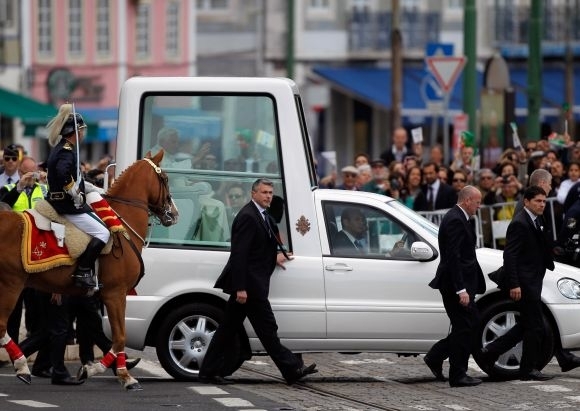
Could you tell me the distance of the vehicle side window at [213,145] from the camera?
1783 centimetres

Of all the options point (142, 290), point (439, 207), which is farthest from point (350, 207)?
point (439, 207)

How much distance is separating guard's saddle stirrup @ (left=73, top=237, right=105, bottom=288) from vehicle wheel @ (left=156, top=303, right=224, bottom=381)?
133 centimetres

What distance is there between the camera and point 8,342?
1612 centimetres

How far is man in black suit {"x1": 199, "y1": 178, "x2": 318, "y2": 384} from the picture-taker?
1678cm

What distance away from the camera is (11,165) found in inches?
798

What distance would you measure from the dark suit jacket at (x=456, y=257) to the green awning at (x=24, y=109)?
75.5 ft

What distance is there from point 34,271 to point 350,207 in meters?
2.97

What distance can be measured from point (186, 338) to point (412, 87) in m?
37.9

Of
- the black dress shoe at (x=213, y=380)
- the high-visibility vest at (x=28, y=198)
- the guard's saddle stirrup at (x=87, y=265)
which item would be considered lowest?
the black dress shoe at (x=213, y=380)

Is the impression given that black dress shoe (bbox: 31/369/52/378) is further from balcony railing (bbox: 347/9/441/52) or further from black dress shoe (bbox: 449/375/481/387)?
balcony railing (bbox: 347/9/441/52)

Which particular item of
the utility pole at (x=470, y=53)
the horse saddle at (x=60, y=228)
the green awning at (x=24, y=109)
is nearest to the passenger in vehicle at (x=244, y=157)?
the horse saddle at (x=60, y=228)

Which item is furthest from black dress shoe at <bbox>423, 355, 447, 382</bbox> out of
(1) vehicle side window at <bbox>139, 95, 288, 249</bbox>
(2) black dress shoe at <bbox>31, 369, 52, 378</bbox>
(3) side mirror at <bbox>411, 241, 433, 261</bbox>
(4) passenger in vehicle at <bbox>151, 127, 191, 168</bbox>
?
(2) black dress shoe at <bbox>31, 369, 52, 378</bbox>

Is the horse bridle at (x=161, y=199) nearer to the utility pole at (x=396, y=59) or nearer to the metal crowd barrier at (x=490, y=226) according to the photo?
the metal crowd barrier at (x=490, y=226)

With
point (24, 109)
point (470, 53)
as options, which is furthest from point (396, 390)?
point (24, 109)
